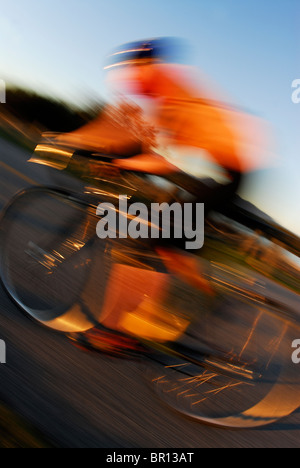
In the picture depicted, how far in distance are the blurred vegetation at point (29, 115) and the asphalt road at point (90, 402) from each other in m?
1.46

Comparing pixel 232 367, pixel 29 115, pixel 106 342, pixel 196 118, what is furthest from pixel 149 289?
pixel 29 115

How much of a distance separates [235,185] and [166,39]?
0.74 m

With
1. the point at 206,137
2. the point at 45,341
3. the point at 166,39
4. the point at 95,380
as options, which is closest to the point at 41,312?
the point at 45,341

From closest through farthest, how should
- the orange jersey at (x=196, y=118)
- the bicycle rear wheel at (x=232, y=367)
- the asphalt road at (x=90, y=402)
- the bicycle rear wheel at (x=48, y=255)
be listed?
the orange jersey at (x=196, y=118), the asphalt road at (x=90, y=402), the bicycle rear wheel at (x=232, y=367), the bicycle rear wheel at (x=48, y=255)

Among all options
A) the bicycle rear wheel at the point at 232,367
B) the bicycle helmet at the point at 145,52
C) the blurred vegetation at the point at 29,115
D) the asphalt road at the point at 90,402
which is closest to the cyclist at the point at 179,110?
the bicycle helmet at the point at 145,52

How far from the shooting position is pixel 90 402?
202 centimetres

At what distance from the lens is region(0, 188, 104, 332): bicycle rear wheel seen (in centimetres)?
228

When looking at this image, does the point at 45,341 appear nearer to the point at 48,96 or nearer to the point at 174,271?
the point at 174,271

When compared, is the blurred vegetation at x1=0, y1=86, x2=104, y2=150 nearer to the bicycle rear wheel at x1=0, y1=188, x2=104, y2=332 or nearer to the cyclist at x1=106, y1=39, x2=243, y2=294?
the bicycle rear wheel at x1=0, y1=188, x2=104, y2=332

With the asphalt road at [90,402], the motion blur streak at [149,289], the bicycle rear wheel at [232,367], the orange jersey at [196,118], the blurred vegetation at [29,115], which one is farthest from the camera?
the blurred vegetation at [29,115]

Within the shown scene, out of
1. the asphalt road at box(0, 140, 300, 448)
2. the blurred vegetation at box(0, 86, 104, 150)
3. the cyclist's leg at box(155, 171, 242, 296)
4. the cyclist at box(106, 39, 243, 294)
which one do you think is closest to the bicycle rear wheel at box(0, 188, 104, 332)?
the asphalt road at box(0, 140, 300, 448)

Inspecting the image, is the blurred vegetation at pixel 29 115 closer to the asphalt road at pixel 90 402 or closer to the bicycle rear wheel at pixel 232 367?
the asphalt road at pixel 90 402

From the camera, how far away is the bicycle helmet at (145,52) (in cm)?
167

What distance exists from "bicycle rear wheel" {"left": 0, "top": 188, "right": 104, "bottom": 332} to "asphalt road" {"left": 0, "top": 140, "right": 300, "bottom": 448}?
131 mm
